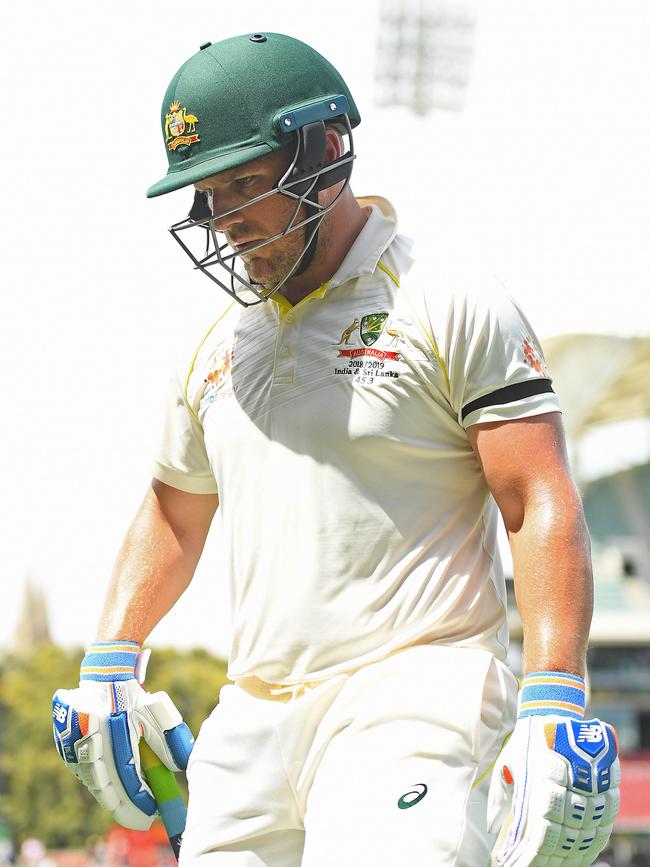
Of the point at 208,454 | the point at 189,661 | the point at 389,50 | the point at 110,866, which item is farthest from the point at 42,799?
the point at 208,454

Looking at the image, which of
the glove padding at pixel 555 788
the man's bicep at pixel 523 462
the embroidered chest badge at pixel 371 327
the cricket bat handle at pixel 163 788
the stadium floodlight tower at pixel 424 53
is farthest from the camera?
the stadium floodlight tower at pixel 424 53

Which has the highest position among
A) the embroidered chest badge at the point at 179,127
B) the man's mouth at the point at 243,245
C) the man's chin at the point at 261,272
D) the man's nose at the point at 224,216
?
the embroidered chest badge at the point at 179,127

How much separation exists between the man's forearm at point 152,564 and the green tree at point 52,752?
43.2 metres

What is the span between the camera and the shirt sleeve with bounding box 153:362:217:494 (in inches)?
142

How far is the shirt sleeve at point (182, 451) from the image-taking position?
11.9 feet

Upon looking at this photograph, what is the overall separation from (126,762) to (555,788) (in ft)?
4.13

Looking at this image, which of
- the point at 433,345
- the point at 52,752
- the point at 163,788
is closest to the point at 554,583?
the point at 433,345

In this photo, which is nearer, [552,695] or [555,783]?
[555,783]

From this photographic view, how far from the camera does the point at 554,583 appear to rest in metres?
2.91

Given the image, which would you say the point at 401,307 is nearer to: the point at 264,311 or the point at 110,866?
the point at 264,311

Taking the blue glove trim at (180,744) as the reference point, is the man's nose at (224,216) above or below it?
above

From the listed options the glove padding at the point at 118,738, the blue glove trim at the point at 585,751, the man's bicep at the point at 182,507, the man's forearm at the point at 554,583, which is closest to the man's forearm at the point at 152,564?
the man's bicep at the point at 182,507

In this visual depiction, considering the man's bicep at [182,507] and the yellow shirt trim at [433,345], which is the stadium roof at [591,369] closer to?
the man's bicep at [182,507]

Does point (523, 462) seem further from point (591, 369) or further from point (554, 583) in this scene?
point (591, 369)
